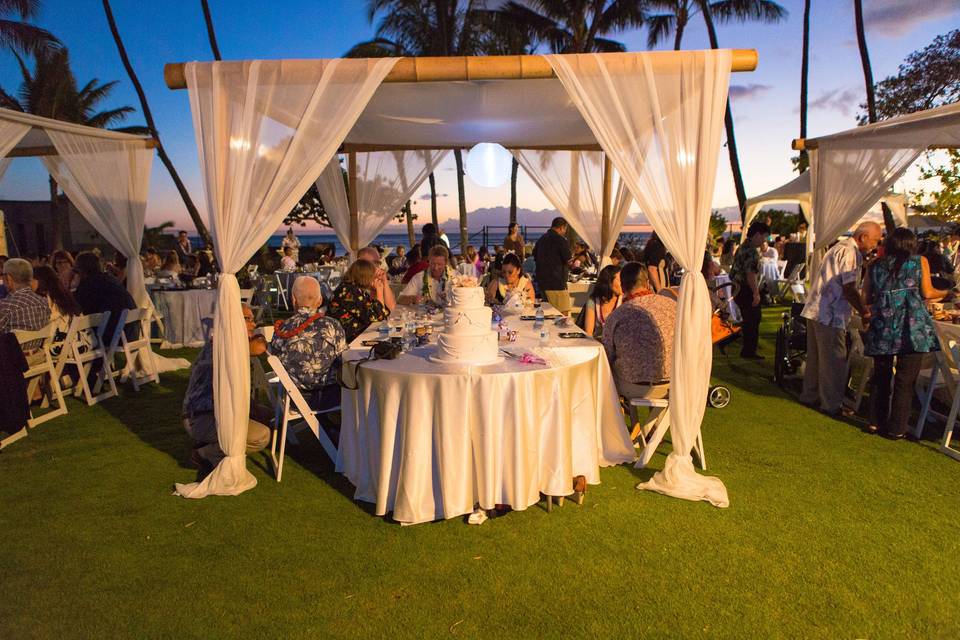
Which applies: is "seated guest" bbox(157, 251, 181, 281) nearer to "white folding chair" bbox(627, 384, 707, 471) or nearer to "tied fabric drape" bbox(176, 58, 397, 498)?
"tied fabric drape" bbox(176, 58, 397, 498)

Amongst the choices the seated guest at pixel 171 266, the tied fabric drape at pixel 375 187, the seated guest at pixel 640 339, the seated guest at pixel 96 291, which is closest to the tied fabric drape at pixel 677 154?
the seated guest at pixel 640 339

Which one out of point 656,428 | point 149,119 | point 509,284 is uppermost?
point 149,119

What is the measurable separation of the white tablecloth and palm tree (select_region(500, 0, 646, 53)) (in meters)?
14.8

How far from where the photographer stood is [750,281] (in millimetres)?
7035

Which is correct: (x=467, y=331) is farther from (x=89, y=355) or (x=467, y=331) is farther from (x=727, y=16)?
(x=727, y=16)

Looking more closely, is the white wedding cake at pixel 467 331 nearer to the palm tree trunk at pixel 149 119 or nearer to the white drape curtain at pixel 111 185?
the white drape curtain at pixel 111 185

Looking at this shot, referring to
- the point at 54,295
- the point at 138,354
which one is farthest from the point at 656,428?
the point at 138,354

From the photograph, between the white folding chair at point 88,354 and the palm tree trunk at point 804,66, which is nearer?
the white folding chair at point 88,354

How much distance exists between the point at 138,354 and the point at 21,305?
1.66 m

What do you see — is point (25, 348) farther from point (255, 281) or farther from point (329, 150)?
point (255, 281)

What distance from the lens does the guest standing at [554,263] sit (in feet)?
24.2

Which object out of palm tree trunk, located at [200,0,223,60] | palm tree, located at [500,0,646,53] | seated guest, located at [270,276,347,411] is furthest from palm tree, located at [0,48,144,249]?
seated guest, located at [270,276,347,411]

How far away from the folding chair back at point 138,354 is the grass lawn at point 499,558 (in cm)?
214

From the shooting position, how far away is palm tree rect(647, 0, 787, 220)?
1881cm
